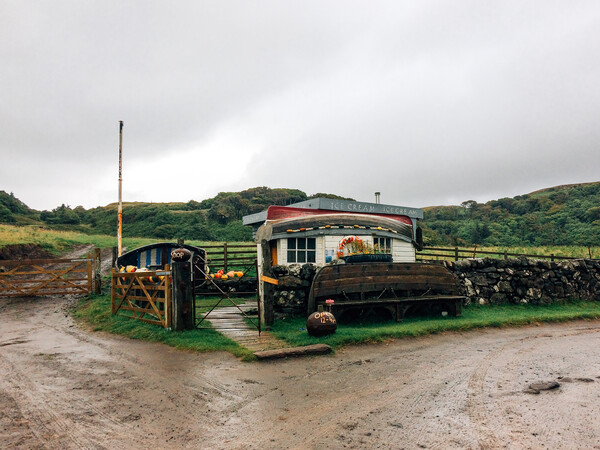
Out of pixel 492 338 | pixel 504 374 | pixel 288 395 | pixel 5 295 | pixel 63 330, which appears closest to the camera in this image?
pixel 288 395

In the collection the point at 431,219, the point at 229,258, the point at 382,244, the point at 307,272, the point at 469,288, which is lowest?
the point at 469,288

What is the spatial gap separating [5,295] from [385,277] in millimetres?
15316

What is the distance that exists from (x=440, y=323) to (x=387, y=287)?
1.76 metres

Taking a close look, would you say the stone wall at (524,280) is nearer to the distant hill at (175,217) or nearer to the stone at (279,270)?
the stone at (279,270)

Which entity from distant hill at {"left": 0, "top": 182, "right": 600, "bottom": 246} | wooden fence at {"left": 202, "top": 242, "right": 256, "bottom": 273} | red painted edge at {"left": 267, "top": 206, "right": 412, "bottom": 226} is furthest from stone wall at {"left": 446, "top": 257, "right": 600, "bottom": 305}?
distant hill at {"left": 0, "top": 182, "right": 600, "bottom": 246}

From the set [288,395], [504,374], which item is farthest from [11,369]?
A: [504,374]

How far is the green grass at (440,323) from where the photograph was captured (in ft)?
30.4

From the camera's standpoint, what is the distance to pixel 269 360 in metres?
7.79

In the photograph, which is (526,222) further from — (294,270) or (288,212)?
(294,270)

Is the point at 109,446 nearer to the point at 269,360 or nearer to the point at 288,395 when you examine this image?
the point at 288,395

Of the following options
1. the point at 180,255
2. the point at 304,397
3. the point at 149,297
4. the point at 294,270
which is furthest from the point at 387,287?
the point at 149,297

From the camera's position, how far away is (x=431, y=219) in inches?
2552

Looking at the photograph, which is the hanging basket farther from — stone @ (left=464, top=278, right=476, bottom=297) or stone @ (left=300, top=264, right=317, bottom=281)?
stone @ (left=464, top=278, right=476, bottom=297)

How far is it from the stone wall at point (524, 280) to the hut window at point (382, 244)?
8.62ft
